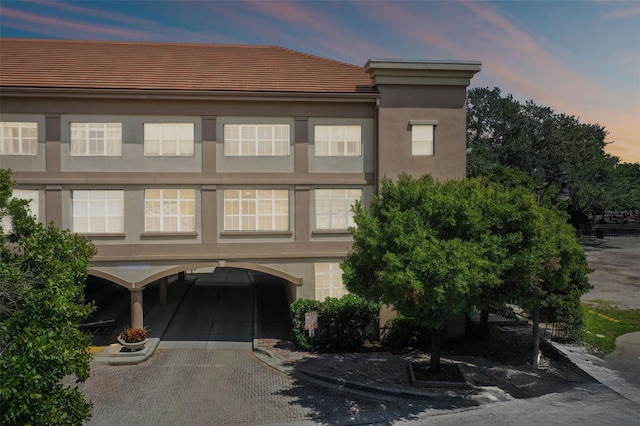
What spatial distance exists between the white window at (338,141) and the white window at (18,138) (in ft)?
36.5

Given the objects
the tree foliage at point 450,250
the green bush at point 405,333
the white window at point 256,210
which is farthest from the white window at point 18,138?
the green bush at point 405,333

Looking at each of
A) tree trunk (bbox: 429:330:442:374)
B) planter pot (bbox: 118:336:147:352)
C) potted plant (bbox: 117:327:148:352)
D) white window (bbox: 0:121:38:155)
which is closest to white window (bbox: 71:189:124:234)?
white window (bbox: 0:121:38:155)

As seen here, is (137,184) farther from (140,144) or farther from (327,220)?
(327,220)

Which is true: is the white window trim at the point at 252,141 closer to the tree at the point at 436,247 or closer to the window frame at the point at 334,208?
the window frame at the point at 334,208

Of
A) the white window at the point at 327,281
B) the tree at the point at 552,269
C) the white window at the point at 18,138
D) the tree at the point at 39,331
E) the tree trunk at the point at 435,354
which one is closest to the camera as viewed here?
the tree at the point at 39,331

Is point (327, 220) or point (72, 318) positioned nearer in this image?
point (72, 318)

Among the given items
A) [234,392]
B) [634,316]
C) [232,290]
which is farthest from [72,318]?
[634,316]

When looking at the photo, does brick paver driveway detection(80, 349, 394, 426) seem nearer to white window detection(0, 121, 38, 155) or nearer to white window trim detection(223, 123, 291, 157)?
white window trim detection(223, 123, 291, 157)

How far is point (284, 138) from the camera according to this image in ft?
68.0

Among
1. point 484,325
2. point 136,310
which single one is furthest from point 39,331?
point 484,325

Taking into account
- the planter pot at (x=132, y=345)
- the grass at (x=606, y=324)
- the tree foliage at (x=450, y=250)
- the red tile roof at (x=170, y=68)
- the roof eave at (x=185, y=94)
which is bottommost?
the grass at (x=606, y=324)

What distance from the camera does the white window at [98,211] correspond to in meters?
19.8

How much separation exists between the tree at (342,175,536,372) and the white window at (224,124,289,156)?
6.35m

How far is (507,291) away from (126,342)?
13.8 meters
